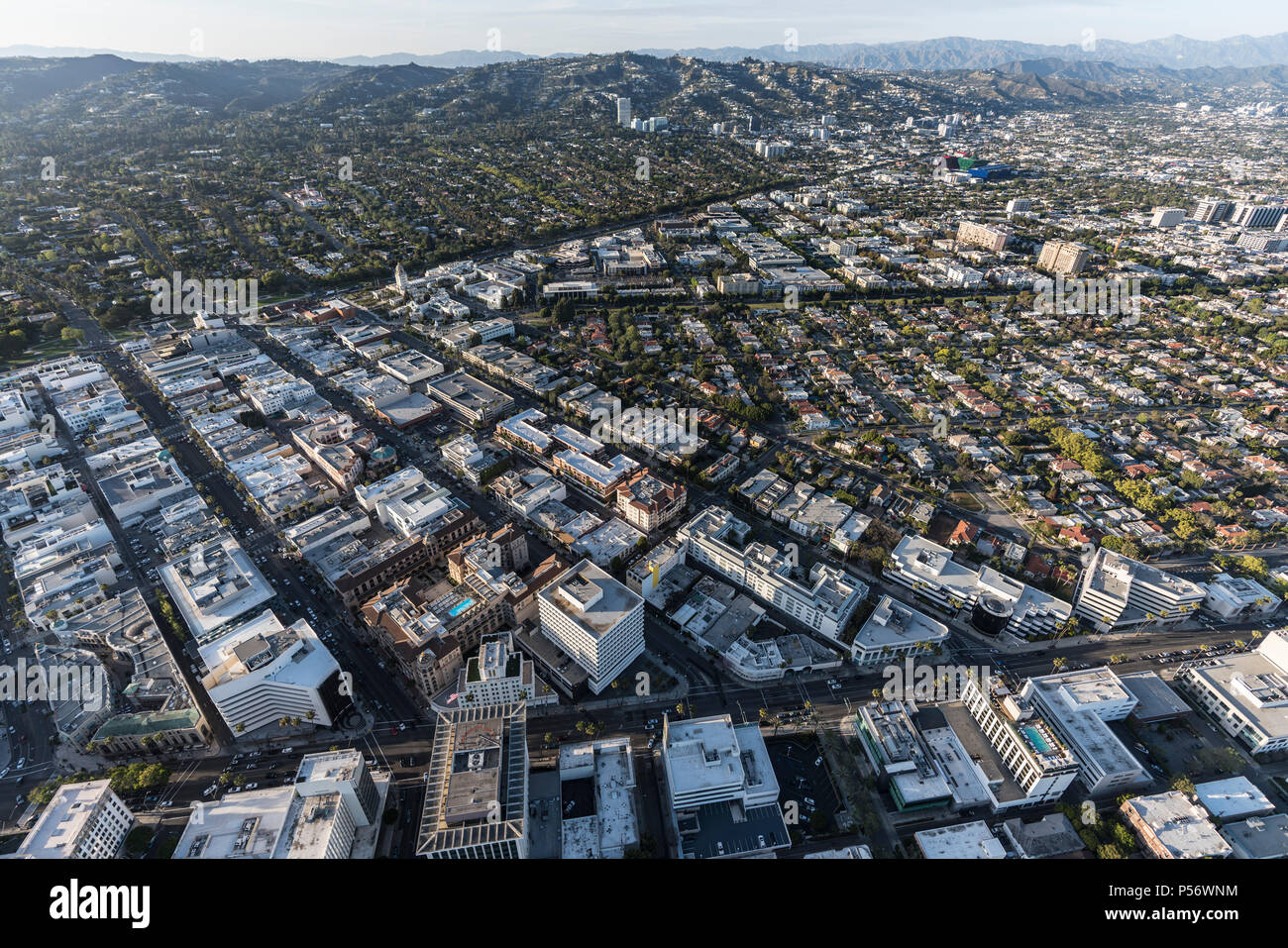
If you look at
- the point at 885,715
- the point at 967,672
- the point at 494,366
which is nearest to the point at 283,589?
the point at 494,366

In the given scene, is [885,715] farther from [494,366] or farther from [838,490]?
[494,366]

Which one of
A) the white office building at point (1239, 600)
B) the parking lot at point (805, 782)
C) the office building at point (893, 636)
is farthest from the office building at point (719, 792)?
the white office building at point (1239, 600)

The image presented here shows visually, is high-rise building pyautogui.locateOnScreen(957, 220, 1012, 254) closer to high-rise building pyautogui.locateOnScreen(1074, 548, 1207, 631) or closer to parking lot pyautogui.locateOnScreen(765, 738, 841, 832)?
high-rise building pyautogui.locateOnScreen(1074, 548, 1207, 631)

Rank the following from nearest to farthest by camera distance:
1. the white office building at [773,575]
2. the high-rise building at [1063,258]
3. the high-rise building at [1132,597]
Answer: the white office building at [773,575] < the high-rise building at [1132,597] < the high-rise building at [1063,258]

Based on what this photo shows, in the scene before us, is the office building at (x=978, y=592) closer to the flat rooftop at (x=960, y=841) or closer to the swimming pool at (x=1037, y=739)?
the swimming pool at (x=1037, y=739)

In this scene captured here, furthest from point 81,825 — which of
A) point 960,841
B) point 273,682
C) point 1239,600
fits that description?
point 1239,600

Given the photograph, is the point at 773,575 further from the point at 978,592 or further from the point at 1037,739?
the point at 1037,739
